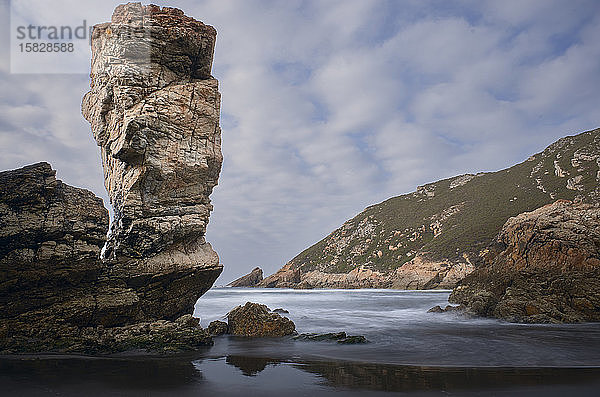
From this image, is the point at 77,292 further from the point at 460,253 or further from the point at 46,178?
the point at 460,253

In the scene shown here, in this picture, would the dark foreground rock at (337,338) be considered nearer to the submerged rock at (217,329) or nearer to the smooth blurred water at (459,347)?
the smooth blurred water at (459,347)

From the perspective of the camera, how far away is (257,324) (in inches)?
531

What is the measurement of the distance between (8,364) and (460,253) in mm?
60781

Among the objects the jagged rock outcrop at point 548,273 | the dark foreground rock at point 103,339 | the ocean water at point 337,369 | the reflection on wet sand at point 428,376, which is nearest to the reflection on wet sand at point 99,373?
the ocean water at point 337,369

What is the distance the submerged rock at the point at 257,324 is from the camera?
13367mm

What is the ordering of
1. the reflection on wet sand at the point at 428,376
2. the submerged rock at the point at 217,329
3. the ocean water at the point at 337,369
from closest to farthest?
the ocean water at the point at 337,369, the reflection on wet sand at the point at 428,376, the submerged rock at the point at 217,329

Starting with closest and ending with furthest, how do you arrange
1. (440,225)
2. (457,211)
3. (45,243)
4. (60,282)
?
(45,243), (60,282), (440,225), (457,211)

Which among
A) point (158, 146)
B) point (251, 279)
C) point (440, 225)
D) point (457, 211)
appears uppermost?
point (457, 211)

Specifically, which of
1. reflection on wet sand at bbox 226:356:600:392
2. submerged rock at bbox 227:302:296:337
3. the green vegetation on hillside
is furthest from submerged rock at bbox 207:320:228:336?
the green vegetation on hillside

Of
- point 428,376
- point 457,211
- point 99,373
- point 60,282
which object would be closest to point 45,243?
point 60,282

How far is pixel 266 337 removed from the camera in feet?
42.4

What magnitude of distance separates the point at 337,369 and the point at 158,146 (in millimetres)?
9394

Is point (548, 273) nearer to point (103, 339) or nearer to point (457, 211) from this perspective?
point (103, 339)

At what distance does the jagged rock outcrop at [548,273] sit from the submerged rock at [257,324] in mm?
11249
